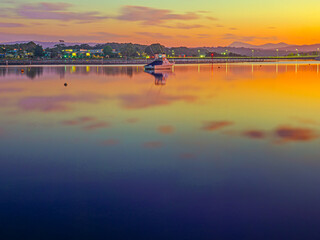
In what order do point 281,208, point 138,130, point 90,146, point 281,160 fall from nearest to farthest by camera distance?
point 281,208, point 281,160, point 90,146, point 138,130

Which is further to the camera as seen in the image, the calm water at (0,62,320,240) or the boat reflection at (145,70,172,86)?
the boat reflection at (145,70,172,86)

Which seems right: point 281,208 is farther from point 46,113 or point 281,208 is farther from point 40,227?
point 46,113

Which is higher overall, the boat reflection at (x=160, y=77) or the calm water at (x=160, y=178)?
the boat reflection at (x=160, y=77)

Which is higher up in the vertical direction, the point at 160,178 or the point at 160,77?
the point at 160,77

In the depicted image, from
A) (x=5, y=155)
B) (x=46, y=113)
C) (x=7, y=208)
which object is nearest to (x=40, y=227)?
(x=7, y=208)

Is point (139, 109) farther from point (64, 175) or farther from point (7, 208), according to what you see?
point (7, 208)

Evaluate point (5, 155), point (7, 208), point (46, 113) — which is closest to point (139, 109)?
point (46, 113)

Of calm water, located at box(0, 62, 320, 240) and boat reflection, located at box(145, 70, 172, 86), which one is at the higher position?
boat reflection, located at box(145, 70, 172, 86)

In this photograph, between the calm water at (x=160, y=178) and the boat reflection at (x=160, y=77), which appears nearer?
the calm water at (x=160, y=178)

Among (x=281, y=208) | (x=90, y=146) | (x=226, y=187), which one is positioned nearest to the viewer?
(x=281, y=208)

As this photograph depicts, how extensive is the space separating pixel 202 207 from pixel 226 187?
6.37 ft

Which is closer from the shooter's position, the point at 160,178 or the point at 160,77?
the point at 160,178

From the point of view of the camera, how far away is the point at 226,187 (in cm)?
1249

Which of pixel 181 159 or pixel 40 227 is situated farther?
pixel 181 159
